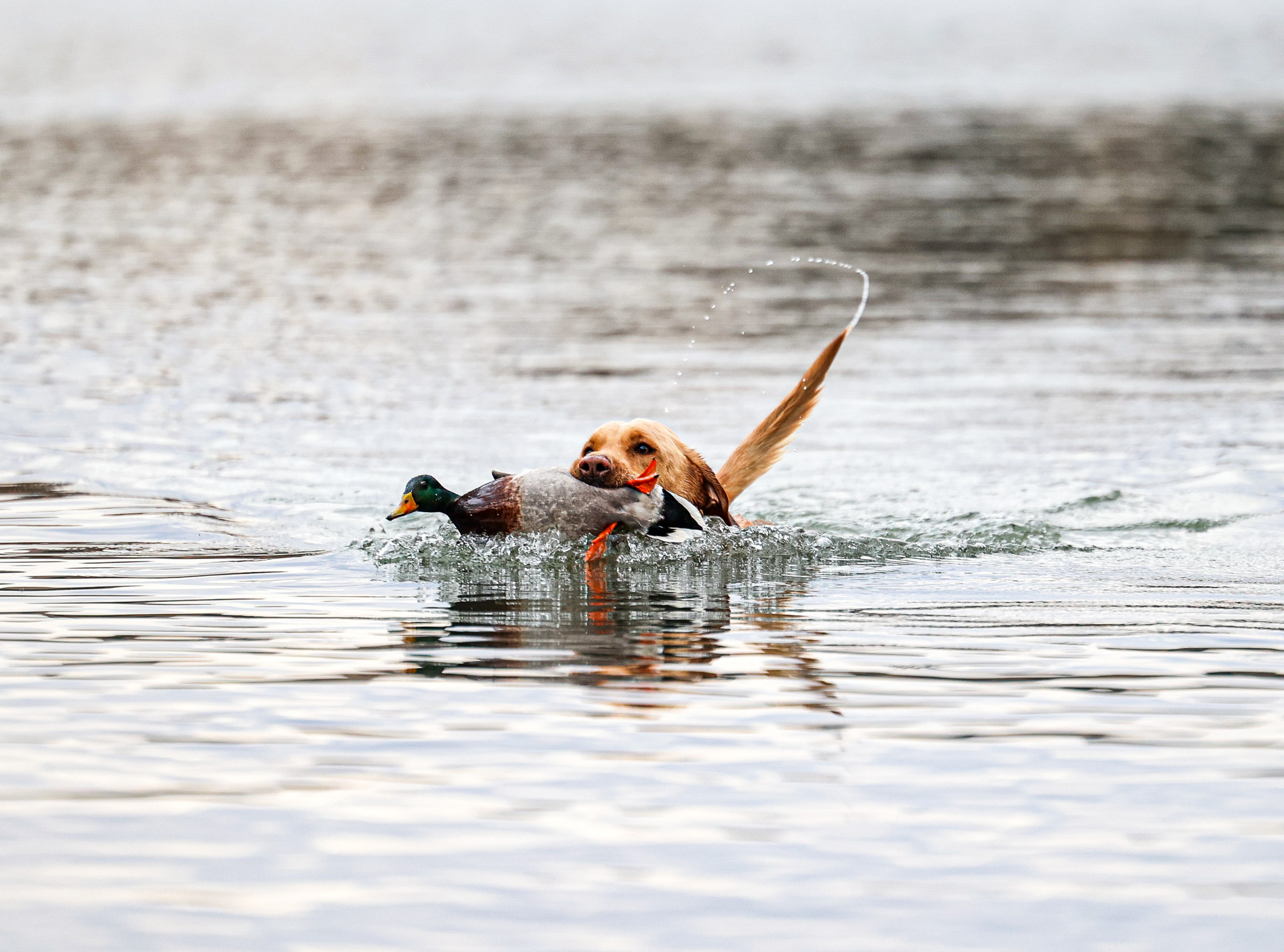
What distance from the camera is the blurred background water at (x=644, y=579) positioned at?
4.27 metres

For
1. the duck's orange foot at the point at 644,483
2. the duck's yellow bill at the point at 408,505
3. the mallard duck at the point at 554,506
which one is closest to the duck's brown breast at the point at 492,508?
the mallard duck at the point at 554,506

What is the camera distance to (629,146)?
33.3m

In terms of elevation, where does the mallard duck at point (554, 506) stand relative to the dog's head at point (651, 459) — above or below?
below

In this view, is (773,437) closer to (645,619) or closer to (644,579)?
(644,579)

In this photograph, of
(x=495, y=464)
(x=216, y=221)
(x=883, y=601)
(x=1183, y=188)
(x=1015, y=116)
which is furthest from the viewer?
(x=1015, y=116)

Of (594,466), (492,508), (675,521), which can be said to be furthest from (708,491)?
(492,508)

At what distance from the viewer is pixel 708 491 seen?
8.48 meters

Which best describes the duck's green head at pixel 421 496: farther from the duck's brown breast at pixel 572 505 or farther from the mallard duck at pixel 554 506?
the duck's brown breast at pixel 572 505

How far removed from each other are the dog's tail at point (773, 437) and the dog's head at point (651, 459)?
0.43 meters

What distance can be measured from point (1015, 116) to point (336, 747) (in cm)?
3629

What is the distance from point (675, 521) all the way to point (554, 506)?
55 cm

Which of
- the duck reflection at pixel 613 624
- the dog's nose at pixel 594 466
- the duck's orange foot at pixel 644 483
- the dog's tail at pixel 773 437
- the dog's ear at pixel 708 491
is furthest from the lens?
the dog's tail at pixel 773 437

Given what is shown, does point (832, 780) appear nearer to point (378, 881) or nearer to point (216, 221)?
point (378, 881)

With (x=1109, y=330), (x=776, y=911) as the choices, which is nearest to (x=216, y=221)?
(x=1109, y=330)
